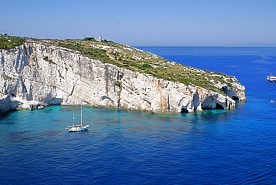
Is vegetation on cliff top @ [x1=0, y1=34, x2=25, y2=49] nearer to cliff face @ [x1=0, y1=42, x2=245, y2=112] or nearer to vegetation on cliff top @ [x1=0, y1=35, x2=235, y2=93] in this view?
vegetation on cliff top @ [x1=0, y1=35, x2=235, y2=93]

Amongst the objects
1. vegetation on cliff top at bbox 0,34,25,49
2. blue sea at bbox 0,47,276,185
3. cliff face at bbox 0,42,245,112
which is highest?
vegetation on cliff top at bbox 0,34,25,49

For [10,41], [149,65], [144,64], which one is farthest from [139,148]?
[10,41]

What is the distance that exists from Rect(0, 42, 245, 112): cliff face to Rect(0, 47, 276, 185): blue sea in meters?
3.46

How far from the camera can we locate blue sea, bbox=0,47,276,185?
4344cm

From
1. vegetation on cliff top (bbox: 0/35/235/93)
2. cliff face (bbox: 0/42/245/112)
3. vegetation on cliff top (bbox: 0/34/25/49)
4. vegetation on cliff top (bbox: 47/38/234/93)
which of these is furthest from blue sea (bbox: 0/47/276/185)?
vegetation on cliff top (bbox: 0/34/25/49)

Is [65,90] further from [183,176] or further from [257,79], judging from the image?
[257,79]

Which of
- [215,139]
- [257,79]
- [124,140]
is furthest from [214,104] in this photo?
[257,79]

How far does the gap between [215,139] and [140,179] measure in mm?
20202

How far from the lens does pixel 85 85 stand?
8631 cm

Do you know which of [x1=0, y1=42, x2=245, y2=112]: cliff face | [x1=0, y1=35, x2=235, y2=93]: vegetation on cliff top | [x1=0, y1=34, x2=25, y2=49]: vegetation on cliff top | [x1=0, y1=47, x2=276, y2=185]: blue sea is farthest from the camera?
[x1=0, y1=35, x2=235, y2=93]: vegetation on cliff top

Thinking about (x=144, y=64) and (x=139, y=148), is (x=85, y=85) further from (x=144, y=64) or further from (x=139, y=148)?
(x=139, y=148)

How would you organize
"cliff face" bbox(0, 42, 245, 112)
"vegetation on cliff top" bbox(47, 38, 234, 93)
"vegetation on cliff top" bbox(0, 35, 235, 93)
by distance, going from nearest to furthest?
"cliff face" bbox(0, 42, 245, 112)
"vegetation on cliff top" bbox(0, 35, 235, 93)
"vegetation on cliff top" bbox(47, 38, 234, 93)

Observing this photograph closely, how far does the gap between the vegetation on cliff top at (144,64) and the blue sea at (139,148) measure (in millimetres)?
10131

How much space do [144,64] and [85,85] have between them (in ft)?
51.8
